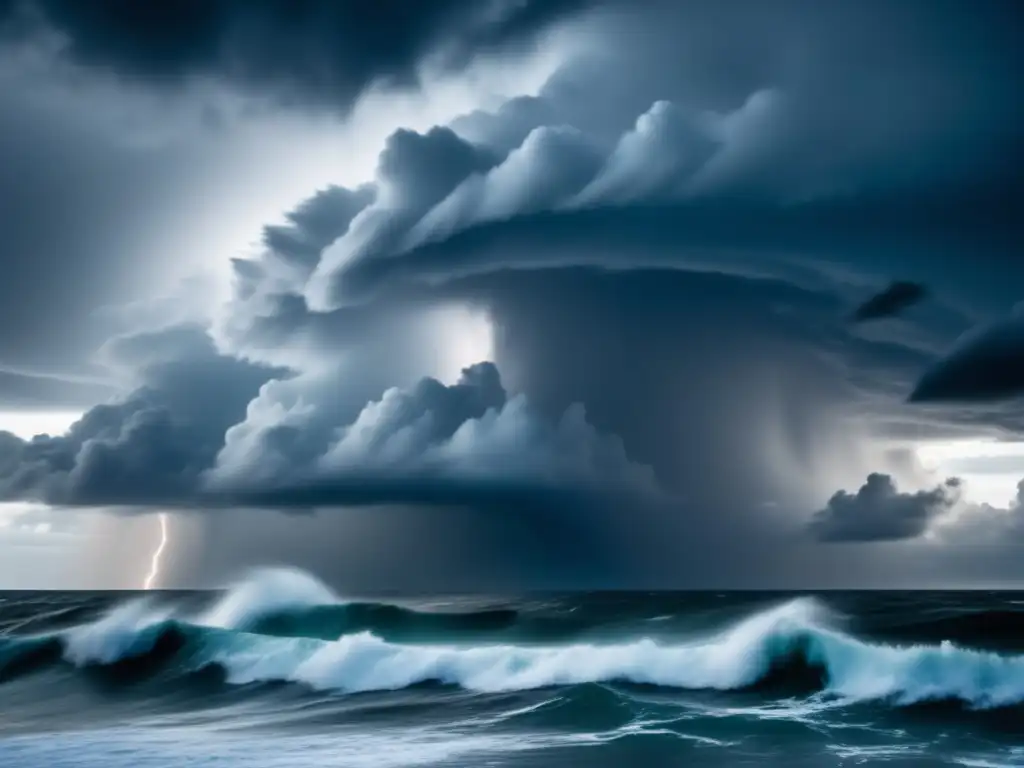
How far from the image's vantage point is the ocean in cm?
1808

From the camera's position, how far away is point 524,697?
24422mm

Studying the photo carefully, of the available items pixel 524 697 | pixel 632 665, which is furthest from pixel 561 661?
pixel 524 697

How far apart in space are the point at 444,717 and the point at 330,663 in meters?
7.60

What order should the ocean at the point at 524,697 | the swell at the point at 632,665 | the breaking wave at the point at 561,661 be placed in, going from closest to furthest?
the ocean at the point at 524,697, the swell at the point at 632,665, the breaking wave at the point at 561,661

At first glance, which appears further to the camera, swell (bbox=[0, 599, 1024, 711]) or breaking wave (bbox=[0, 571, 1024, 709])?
breaking wave (bbox=[0, 571, 1024, 709])

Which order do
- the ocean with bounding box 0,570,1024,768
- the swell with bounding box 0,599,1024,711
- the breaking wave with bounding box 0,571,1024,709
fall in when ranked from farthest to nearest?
the breaking wave with bounding box 0,571,1024,709 < the swell with bounding box 0,599,1024,711 < the ocean with bounding box 0,570,1024,768

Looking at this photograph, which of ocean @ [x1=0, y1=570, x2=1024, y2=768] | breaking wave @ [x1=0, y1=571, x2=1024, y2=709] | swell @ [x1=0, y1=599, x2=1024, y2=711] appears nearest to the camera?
ocean @ [x1=0, y1=570, x2=1024, y2=768]

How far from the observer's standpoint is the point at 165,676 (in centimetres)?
3073

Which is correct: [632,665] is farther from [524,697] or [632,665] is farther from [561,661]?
[524,697]

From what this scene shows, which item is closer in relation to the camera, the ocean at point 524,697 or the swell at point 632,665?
the ocean at point 524,697

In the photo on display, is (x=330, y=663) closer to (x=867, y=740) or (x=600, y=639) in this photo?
(x=600, y=639)

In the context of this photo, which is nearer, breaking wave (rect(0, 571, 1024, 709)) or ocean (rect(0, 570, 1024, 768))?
ocean (rect(0, 570, 1024, 768))

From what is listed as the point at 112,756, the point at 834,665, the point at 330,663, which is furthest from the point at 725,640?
the point at 112,756

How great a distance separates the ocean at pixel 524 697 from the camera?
18.1 metres
